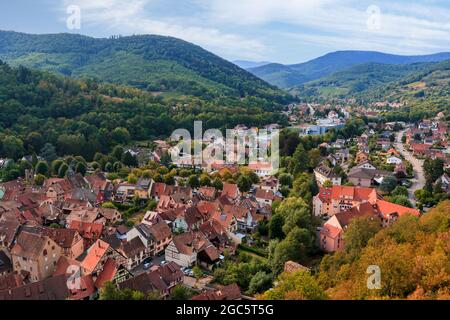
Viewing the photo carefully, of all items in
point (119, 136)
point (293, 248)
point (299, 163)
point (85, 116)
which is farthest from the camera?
point (85, 116)

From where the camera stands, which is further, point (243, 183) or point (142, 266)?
point (243, 183)

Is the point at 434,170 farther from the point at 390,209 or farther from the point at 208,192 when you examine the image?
the point at 208,192

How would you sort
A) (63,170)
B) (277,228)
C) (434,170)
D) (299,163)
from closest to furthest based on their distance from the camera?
1. (277,228)
2. (434,170)
3. (299,163)
4. (63,170)

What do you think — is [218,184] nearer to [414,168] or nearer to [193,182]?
[193,182]

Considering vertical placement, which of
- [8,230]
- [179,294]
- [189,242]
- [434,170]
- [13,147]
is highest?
[13,147]

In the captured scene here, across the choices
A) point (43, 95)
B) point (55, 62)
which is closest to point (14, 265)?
point (43, 95)

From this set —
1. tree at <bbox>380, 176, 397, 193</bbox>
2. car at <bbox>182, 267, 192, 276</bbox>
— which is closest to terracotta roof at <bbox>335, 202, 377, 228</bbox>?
tree at <bbox>380, 176, 397, 193</bbox>

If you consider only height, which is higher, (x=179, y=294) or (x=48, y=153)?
(x=48, y=153)

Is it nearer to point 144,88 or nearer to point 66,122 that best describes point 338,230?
point 66,122

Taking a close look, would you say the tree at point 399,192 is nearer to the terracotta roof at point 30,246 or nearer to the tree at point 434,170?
the tree at point 434,170
